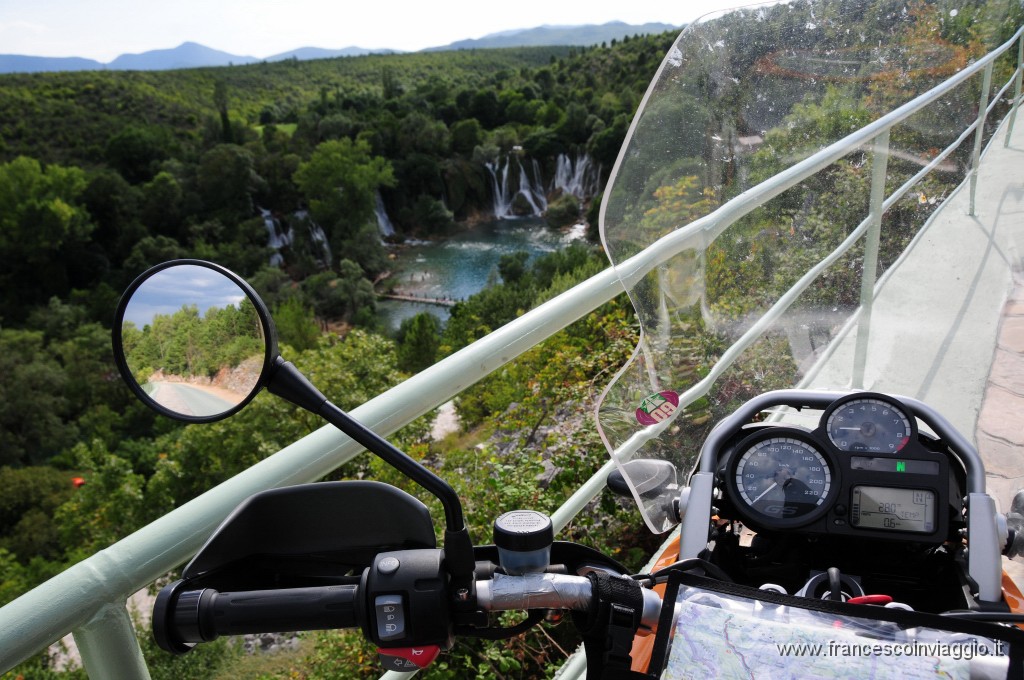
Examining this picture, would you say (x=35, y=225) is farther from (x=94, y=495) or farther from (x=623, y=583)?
(x=623, y=583)

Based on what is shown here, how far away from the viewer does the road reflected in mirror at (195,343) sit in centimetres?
83

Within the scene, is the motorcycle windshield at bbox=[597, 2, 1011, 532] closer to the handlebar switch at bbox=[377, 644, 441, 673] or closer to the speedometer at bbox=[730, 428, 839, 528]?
the speedometer at bbox=[730, 428, 839, 528]

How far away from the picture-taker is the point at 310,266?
51938 millimetres

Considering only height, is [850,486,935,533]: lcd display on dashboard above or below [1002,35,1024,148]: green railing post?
below

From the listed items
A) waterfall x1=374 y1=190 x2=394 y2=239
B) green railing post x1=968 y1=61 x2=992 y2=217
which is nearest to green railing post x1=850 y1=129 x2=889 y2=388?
green railing post x1=968 y1=61 x2=992 y2=217

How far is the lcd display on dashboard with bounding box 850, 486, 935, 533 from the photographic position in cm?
101

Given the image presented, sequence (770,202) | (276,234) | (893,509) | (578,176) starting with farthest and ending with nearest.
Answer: (578,176), (276,234), (770,202), (893,509)

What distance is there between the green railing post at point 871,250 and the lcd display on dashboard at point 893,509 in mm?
456

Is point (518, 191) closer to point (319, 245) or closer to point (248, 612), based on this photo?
point (319, 245)

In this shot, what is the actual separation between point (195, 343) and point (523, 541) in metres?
0.44

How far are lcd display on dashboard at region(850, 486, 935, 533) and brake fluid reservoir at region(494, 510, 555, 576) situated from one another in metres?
0.49

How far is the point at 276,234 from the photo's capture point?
182ft

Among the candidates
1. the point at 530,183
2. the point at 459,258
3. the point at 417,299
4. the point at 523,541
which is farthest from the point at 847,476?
the point at 530,183

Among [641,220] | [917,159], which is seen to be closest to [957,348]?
[917,159]
